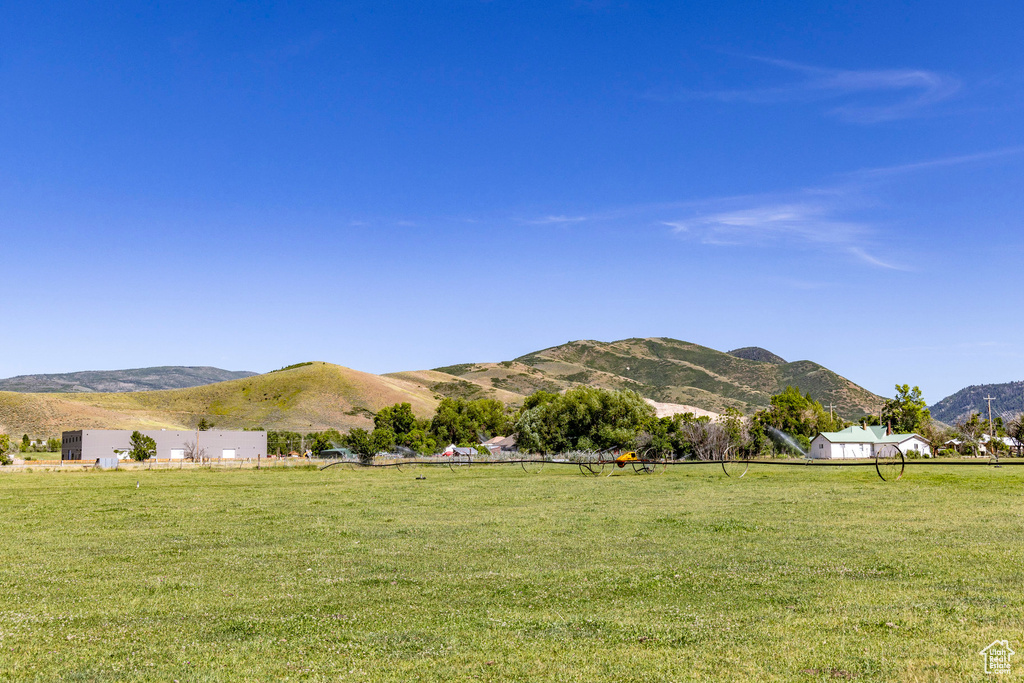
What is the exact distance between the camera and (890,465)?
49625 millimetres

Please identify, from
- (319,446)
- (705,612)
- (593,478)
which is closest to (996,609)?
(705,612)

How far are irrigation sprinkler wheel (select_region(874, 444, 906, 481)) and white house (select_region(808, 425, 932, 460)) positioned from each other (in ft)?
14.3

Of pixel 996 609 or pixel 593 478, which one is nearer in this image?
pixel 996 609

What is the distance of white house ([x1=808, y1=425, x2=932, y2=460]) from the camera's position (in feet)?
443

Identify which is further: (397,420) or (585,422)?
(397,420)

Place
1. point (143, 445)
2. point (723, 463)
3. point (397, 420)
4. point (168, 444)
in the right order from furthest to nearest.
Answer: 1. point (168, 444)
2. point (397, 420)
3. point (143, 445)
4. point (723, 463)

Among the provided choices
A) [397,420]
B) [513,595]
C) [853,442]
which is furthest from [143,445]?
[853,442]

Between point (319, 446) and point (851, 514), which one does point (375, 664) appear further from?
point (319, 446)

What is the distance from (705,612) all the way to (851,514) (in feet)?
63.5

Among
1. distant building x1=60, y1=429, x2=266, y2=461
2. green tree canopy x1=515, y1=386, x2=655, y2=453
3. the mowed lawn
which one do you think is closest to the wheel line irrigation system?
the mowed lawn

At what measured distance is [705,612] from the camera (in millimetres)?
12625

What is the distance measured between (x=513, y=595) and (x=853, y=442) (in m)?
141

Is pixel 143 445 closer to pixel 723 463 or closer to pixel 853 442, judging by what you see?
pixel 723 463

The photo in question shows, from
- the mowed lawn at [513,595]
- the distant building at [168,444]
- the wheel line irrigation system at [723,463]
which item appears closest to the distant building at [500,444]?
the wheel line irrigation system at [723,463]
